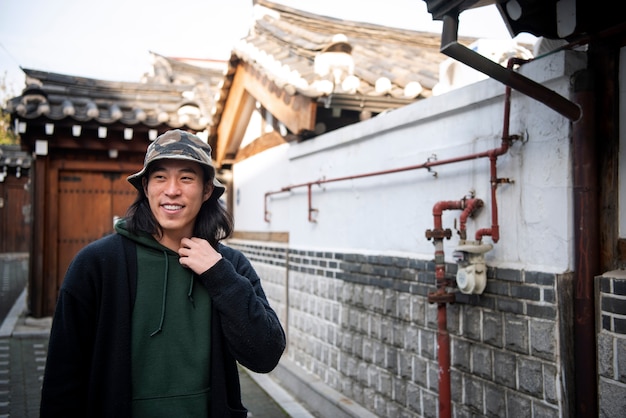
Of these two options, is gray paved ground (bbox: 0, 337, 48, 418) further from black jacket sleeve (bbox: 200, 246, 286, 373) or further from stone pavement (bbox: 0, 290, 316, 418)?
black jacket sleeve (bbox: 200, 246, 286, 373)

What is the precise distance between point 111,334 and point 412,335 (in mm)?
3045

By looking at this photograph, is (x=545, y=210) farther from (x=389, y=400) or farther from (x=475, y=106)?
(x=389, y=400)

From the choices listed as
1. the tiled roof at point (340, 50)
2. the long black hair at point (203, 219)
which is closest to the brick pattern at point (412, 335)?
the long black hair at point (203, 219)

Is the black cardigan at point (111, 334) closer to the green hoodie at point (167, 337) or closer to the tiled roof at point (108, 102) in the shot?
the green hoodie at point (167, 337)

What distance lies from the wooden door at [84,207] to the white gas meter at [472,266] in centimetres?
904

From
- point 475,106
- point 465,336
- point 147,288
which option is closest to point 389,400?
point 465,336

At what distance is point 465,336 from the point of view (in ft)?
13.5

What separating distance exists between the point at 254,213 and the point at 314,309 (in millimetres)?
3293

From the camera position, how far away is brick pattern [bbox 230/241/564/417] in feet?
11.4

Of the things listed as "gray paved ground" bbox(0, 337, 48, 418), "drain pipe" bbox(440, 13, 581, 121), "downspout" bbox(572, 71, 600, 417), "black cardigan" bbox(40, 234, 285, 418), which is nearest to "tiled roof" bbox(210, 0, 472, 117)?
"drain pipe" bbox(440, 13, 581, 121)

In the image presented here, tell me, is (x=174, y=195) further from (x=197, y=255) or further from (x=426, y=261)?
(x=426, y=261)

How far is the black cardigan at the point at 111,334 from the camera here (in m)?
2.37

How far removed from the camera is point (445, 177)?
14.8 ft

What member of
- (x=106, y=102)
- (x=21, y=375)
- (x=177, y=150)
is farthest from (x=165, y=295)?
(x=106, y=102)
